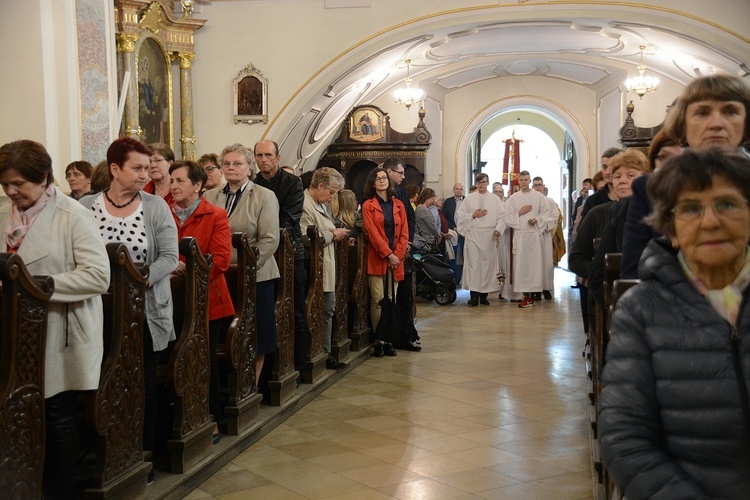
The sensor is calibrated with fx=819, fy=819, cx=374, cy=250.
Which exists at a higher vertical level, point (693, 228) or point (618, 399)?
point (693, 228)

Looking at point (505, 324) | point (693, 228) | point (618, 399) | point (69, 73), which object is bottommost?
point (505, 324)

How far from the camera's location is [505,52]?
1494 cm

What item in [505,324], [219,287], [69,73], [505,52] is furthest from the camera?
[505,52]

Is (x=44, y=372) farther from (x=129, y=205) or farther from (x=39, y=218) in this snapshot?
(x=129, y=205)

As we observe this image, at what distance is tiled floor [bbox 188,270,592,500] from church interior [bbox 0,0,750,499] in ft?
0.06

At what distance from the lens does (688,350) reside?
1.56 meters

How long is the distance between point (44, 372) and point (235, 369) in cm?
177

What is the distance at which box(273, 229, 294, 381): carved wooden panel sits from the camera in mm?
5277

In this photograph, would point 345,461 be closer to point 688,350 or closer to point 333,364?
point 333,364

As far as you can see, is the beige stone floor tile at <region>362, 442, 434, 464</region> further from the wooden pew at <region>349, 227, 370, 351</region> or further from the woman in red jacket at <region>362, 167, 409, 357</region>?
the woman in red jacket at <region>362, 167, 409, 357</region>

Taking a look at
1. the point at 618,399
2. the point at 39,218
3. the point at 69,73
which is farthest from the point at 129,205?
the point at 69,73

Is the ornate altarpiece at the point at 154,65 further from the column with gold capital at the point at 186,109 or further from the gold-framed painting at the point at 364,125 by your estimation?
the gold-framed painting at the point at 364,125

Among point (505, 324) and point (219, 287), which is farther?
point (505, 324)

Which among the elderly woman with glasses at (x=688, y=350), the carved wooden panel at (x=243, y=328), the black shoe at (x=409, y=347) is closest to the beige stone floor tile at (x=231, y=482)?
the carved wooden panel at (x=243, y=328)
